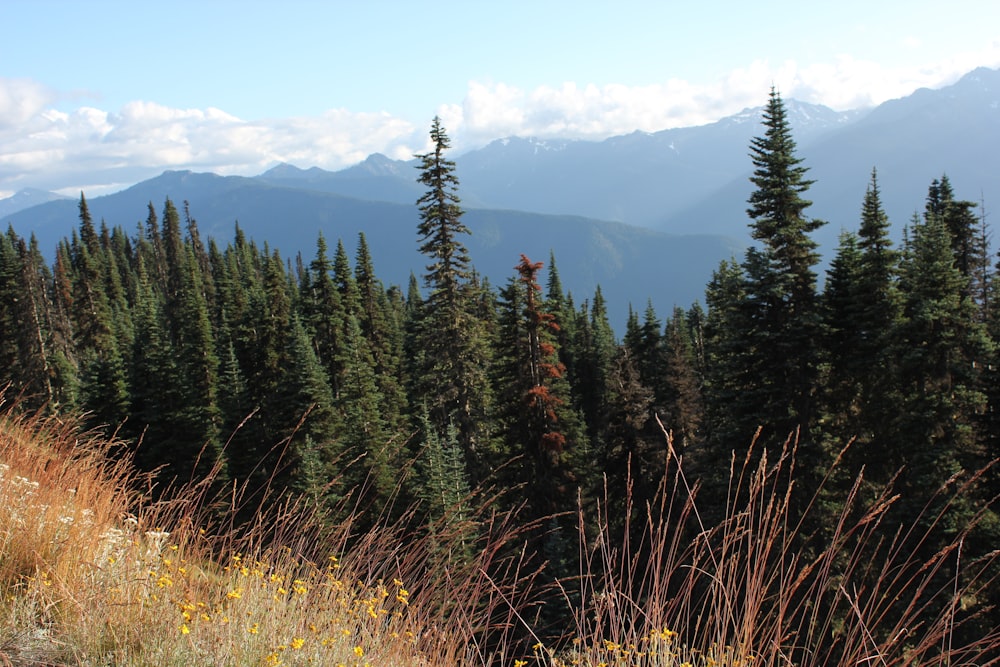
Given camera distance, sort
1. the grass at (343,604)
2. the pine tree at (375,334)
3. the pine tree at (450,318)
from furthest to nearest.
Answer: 1. the pine tree at (375,334)
2. the pine tree at (450,318)
3. the grass at (343,604)

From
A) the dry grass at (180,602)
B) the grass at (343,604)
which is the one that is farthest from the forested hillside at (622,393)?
the grass at (343,604)

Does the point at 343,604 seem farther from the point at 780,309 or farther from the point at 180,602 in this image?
the point at 780,309

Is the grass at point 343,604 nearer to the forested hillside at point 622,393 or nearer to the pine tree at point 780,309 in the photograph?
the forested hillside at point 622,393

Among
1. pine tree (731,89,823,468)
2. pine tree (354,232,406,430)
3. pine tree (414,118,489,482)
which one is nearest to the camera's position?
pine tree (731,89,823,468)

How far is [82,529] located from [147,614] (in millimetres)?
1201

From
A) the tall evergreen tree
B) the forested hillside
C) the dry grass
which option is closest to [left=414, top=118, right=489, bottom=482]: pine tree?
the forested hillside

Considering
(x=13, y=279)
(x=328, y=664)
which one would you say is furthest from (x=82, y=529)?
(x=13, y=279)

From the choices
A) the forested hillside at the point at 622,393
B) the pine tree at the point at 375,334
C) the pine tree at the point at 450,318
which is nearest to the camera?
the forested hillside at the point at 622,393

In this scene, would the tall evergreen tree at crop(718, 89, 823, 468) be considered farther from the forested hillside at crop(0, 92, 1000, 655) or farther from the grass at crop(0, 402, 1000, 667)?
the grass at crop(0, 402, 1000, 667)

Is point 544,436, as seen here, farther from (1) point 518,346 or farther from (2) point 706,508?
(2) point 706,508

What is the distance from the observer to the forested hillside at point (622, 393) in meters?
16.9

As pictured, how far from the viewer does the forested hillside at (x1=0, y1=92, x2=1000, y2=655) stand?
16859 millimetres

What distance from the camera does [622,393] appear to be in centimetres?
2661

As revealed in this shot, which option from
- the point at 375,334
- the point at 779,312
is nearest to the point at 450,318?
the point at 779,312
